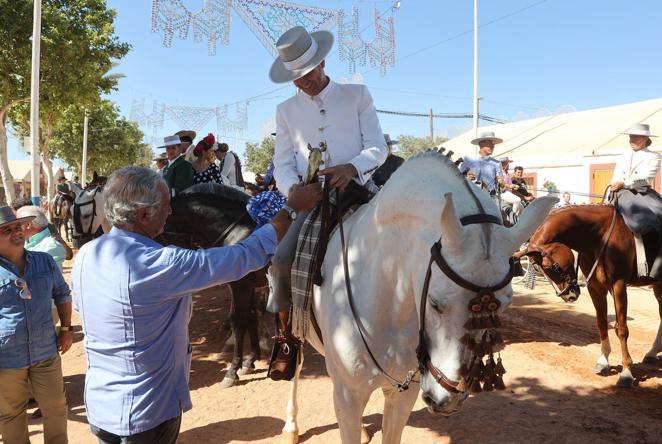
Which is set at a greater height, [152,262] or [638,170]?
[638,170]

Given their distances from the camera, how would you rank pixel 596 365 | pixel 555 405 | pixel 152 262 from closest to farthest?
pixel 152 262 < pixel 555 405 < pixel 596 365

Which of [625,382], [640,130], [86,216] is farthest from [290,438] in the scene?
[86,216]

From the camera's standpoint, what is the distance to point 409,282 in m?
2.13

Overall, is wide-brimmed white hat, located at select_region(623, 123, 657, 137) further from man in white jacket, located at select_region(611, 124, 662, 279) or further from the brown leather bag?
the brown leather bag

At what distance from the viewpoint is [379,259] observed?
2.31 meters

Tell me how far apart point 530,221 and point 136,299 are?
1.63 m

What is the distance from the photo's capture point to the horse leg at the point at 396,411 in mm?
2762

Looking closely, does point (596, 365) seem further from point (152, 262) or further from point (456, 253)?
point (152, 262)

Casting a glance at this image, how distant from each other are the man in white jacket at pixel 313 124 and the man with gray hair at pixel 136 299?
0.98 m

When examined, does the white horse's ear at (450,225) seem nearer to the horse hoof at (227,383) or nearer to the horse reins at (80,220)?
the horse hoof at (227,383)

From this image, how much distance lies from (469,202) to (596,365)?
485 centimetres

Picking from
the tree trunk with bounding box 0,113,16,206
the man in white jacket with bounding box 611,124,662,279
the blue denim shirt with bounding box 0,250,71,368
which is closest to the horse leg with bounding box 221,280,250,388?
the blue denim shirt with bounding box 0,250,71,368

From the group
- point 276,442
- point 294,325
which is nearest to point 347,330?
point 294,325

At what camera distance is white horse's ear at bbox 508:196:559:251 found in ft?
5.61
